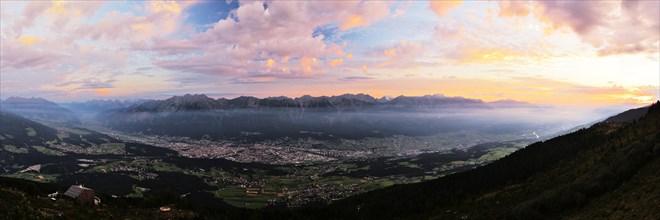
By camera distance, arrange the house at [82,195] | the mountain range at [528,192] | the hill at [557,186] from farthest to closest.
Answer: the house at [82,195] → the hill at [557,186] → the mountain range at [528,192]

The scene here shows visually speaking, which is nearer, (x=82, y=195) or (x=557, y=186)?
(x=82, y=195)

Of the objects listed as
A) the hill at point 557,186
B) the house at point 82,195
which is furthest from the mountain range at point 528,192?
the house at point 82,195

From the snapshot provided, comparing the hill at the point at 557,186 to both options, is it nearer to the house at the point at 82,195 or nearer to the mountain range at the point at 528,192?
the mountain range at the point at 528,192

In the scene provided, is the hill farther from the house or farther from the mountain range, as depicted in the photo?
the house

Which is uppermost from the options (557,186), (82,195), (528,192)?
(82,195)

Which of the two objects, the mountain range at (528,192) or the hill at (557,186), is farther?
the hill at (557,186)

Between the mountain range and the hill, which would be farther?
the hill

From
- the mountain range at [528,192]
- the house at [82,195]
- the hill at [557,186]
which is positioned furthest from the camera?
the house at [82,195]

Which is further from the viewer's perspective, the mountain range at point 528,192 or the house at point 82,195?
the house at point 82,195

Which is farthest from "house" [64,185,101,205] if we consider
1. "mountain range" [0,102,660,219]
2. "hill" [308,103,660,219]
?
"hill" [308,103,660,219]

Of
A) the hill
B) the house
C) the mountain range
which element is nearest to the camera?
the mountain range

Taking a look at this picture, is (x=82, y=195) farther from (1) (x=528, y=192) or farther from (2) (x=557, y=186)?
(1) (x=528, y=192)

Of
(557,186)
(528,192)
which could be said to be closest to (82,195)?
(557,186)
